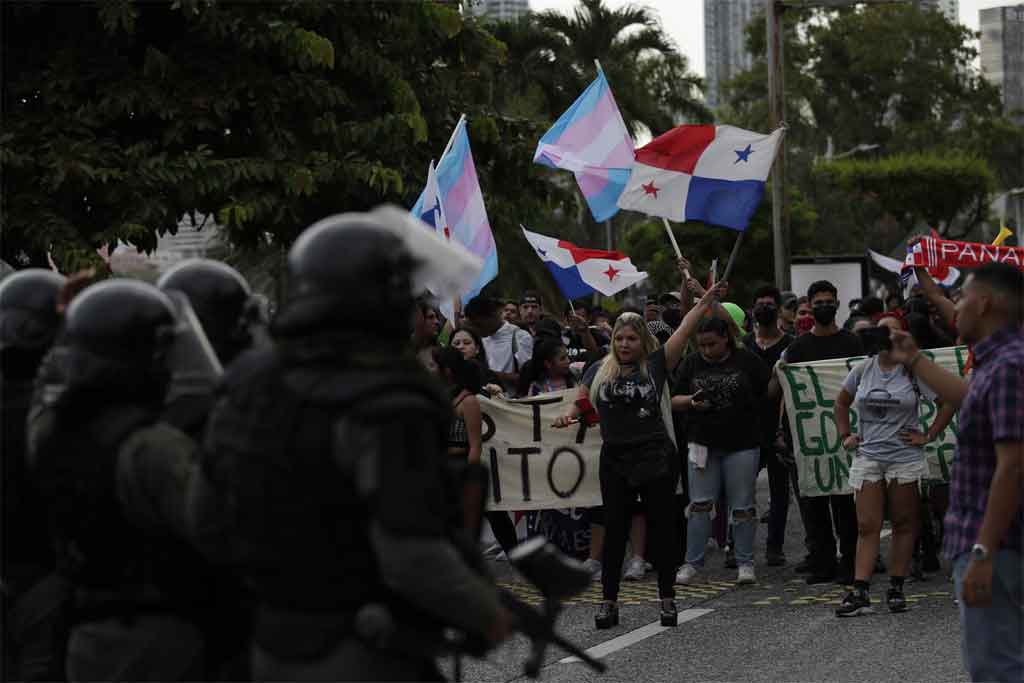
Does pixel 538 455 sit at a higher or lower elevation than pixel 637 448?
lower

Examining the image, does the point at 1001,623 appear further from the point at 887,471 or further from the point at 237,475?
the point at 887,471

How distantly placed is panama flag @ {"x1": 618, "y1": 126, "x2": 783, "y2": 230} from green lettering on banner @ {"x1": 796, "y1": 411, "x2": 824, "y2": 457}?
1.66m

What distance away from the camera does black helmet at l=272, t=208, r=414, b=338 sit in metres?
3.48

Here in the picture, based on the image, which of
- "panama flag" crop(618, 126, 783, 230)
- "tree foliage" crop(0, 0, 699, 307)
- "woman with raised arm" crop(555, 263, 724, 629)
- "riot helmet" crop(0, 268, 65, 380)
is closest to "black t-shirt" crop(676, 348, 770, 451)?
"woman with raised arm" crop(555, 263, 724, 629)

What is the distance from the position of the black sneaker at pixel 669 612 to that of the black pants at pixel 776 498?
7.74 feet

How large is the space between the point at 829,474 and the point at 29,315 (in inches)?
267

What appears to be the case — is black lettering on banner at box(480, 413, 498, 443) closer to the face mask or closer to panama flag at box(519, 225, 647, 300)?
the face mask

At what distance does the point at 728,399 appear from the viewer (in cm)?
1045

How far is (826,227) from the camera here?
52.8 metres

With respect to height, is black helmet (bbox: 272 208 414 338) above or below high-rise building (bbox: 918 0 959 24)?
below

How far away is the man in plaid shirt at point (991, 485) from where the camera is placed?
5.09 meters

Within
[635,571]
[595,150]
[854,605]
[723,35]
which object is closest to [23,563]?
[854,605]

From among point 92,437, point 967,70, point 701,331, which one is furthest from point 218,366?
point 967,70

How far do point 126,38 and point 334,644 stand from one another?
1267cm
